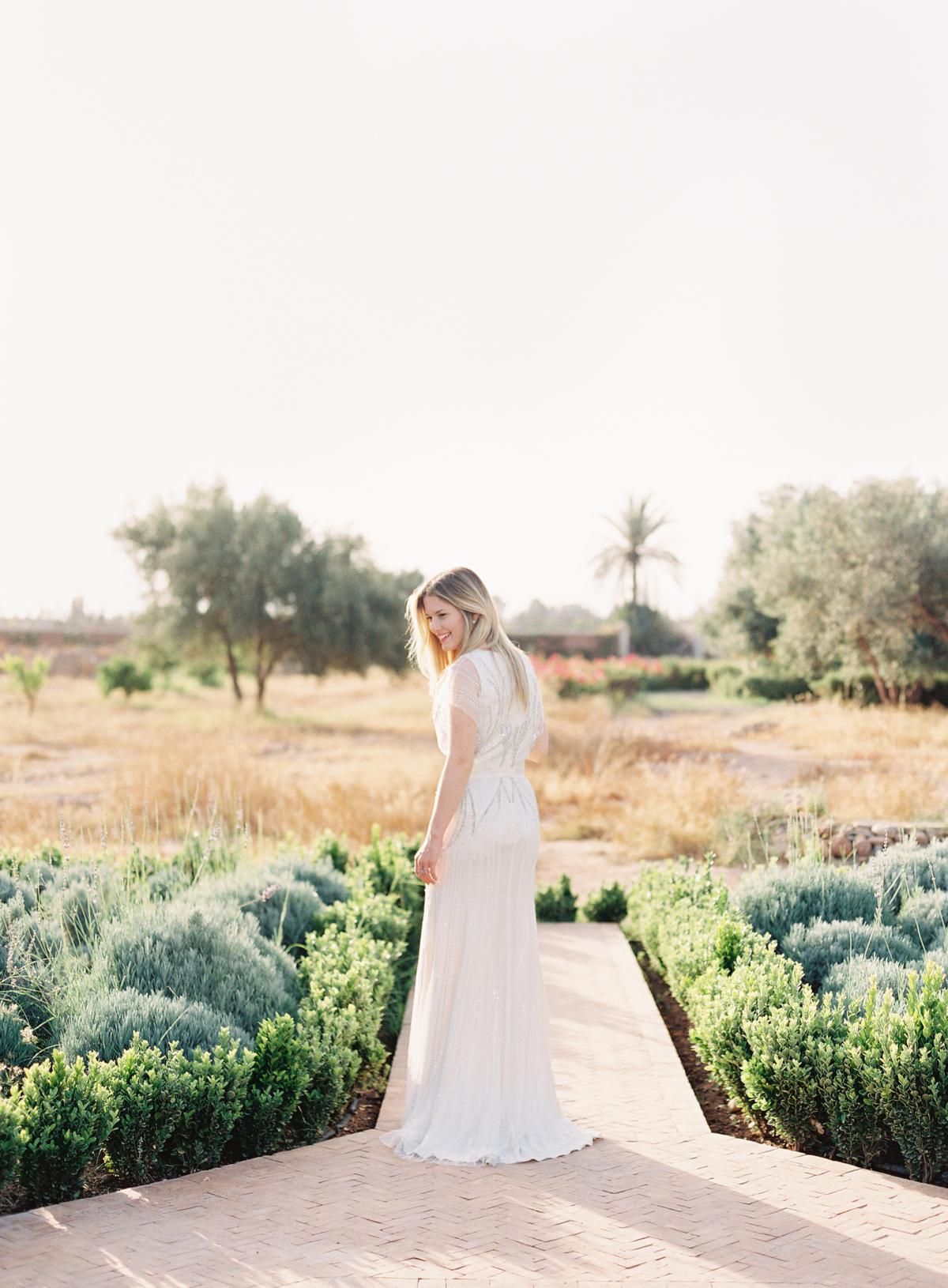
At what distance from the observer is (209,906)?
198 inches

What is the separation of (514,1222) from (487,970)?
32.6 inches

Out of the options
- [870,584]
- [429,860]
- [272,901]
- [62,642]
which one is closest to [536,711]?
[429,860]

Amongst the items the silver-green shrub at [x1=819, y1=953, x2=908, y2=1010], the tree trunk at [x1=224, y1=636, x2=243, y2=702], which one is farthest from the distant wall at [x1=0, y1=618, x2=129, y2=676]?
the silver-green shrub at [x1=819, y1=953, x2=908, y2=1010]

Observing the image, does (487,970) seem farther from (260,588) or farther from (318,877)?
(260,588)

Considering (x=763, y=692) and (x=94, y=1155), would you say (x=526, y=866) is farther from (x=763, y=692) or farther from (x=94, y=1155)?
(x=763, y=692)

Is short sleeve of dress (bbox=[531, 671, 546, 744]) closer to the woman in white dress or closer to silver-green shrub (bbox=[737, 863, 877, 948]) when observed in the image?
the woman in white dress

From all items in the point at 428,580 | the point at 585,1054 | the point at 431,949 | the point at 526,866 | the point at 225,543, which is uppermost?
the point at 225,543

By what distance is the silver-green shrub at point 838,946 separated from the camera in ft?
15.8

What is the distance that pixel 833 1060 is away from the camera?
12.2 ft

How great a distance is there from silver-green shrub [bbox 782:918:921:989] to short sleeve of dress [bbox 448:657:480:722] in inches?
85.4

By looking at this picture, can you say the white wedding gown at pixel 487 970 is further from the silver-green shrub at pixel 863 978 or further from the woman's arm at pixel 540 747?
the silver-green shrub at pixel 863 978

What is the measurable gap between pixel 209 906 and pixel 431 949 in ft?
5.21

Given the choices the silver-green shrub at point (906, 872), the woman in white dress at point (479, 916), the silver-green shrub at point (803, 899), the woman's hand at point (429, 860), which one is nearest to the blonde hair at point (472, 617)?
the woman in white dress at point (479, 916)

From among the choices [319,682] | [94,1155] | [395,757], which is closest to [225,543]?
[319,682]
